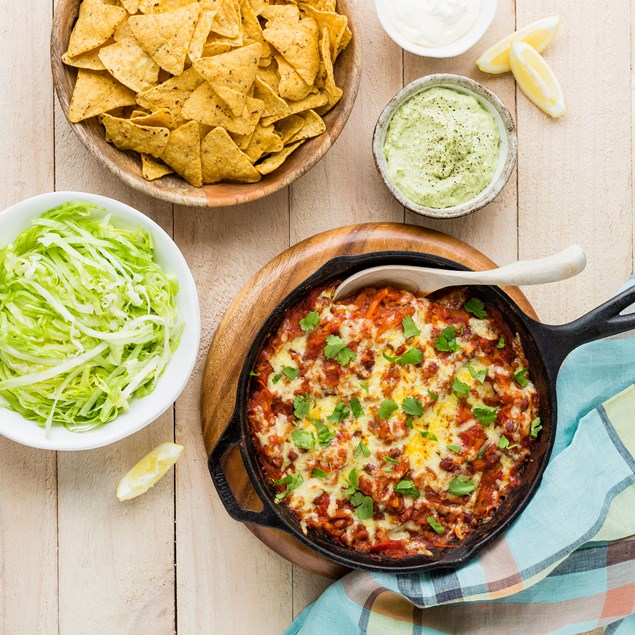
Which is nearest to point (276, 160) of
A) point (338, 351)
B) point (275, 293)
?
point (275, 293)

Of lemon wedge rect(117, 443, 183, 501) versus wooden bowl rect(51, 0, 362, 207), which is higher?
wooden bowl rect(51, 0, 362, 207)

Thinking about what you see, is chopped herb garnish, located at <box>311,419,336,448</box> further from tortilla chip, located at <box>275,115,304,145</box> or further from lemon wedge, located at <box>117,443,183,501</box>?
tortilla chip, located at <box>275,115,304,145</box>

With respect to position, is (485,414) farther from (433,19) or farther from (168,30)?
(168,30)

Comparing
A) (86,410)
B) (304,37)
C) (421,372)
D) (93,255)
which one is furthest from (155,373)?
(304,37)

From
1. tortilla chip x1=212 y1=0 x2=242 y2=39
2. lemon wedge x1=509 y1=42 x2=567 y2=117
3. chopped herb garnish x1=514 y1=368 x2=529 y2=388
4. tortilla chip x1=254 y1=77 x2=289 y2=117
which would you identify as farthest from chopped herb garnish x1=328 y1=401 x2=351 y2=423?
lemon wedge x1=509 y1=42 x2=567 y2=117

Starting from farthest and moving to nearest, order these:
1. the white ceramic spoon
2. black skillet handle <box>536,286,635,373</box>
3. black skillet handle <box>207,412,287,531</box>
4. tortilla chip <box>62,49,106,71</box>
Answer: tortilla chip <box>62,49,106,71</box>
black skillet handle <box>207,412,287,531</box>
black skillet handle <box>536,286,635,373</box>
the white ceramic spoon

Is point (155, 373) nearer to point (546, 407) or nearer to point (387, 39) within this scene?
point (546, 407)
